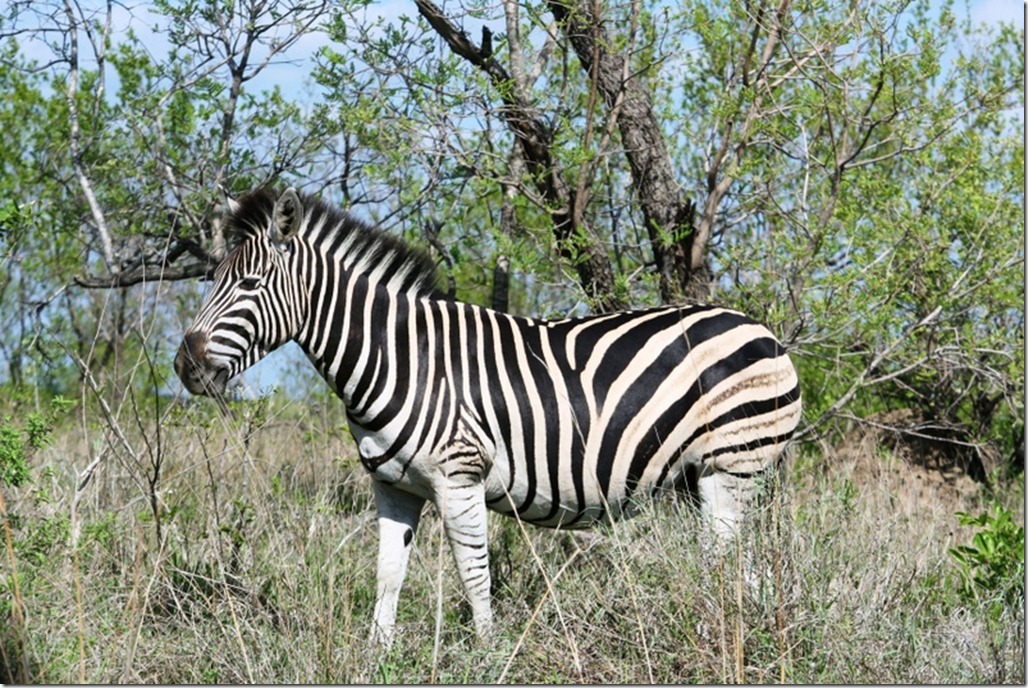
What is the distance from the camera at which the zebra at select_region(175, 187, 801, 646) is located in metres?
5.35

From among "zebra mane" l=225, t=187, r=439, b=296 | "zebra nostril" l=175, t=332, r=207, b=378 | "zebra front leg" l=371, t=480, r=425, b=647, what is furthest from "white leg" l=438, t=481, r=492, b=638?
"zebra nostril" l=175, t=332, r=207, b=378

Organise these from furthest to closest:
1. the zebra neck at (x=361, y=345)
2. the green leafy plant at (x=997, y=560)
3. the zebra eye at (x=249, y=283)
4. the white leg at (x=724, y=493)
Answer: the green leafy plant at (x=997, y=560) → the white leg at (x=724, y=493) → the zebra neck at (x=361, y=345) → the zebra eye at (x=249, y=283)

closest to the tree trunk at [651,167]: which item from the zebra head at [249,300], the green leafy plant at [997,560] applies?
the green leafy plant at [997,560]

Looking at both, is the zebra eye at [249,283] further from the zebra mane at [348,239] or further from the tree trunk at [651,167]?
the tree trunk at [651,167]

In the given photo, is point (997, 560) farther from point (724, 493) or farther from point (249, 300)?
point (249, 300)

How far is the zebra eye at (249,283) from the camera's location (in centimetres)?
534

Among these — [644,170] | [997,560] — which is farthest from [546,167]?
[997,560]

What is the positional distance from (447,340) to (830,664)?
2201 millimetres

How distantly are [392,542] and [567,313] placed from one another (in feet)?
9.07

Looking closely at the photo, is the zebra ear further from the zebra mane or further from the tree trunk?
the tree trunk

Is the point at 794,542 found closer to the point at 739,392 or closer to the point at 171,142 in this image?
the point at 739,392

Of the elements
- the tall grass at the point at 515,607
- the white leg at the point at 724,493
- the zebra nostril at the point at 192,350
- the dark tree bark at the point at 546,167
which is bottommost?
the tall grass at the point at 515,607

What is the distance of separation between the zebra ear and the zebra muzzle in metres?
0.58

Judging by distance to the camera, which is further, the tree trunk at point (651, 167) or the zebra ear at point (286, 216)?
the tree trunk at point (651, 167)
